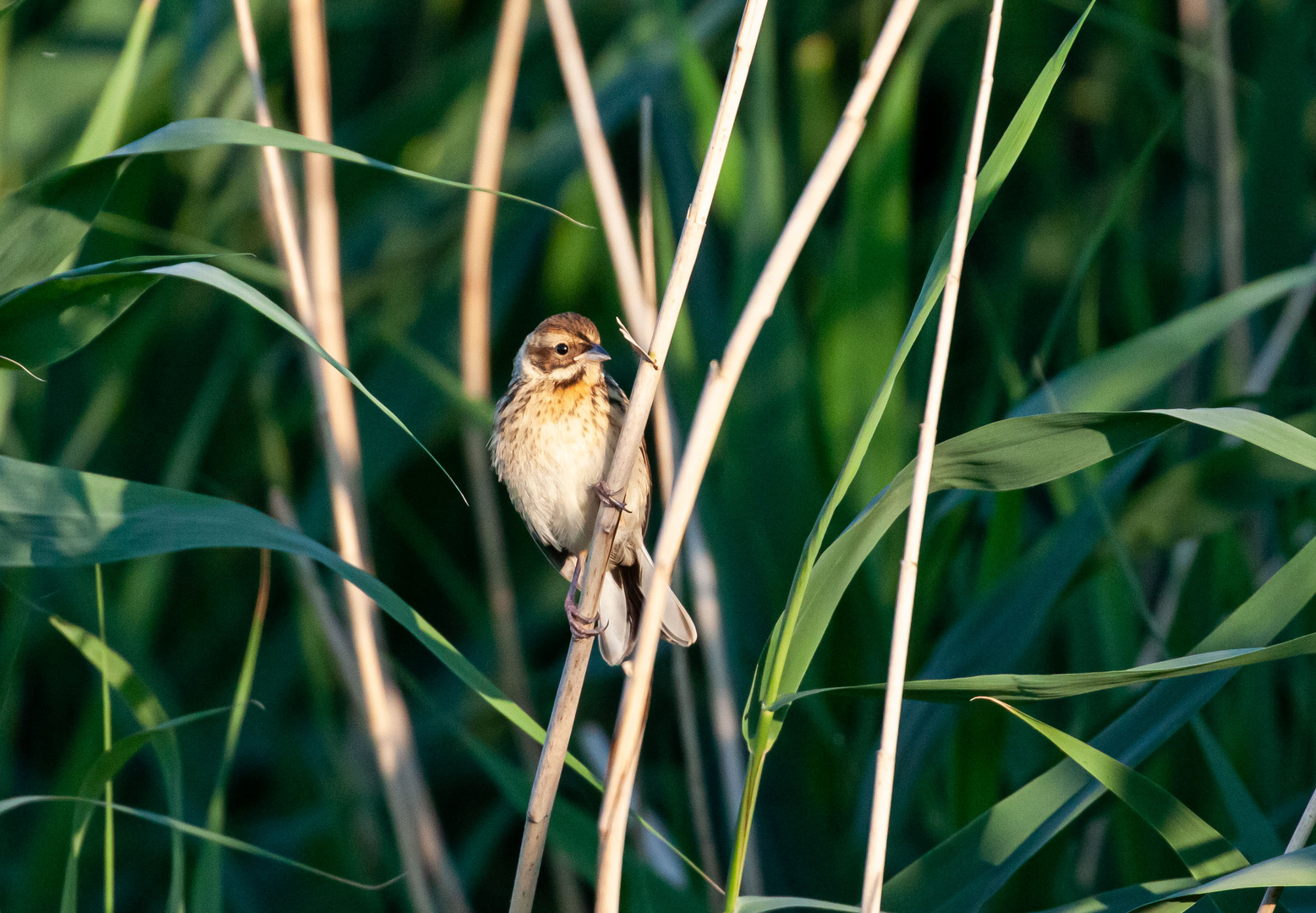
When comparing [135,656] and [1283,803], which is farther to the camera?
[135,656]

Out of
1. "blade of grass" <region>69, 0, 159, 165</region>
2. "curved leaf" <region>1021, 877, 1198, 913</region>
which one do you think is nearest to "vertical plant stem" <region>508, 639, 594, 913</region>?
"curved leaf" <region>1021, 877, 1198, 913</region>

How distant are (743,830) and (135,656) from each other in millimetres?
1628

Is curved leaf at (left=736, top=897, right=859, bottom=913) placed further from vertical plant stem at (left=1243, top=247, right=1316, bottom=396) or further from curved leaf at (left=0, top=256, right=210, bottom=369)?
vertical plant stem at (left=1243, top=247, right=1316, bottom=396)

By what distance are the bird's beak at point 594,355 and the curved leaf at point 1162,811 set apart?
3.55 ft

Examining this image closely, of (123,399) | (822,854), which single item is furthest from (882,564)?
(123,399)

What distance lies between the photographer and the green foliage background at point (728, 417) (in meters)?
2.04

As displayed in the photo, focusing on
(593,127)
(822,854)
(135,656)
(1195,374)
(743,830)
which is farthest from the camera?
(1195,374)

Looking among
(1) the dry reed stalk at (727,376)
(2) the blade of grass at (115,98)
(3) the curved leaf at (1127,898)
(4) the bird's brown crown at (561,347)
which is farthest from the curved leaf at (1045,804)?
(2) the blade of grass at (115,98)

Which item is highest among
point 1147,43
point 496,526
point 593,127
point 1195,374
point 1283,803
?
point 1147,43

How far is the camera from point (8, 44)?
283cm

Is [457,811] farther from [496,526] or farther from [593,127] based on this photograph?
[593,127]

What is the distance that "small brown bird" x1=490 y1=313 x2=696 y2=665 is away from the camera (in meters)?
2.25

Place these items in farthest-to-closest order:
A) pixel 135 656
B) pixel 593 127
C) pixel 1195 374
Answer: pixel 1195 374 → pixel 135 656 → pixel 593 127

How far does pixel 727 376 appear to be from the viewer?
1240mm
